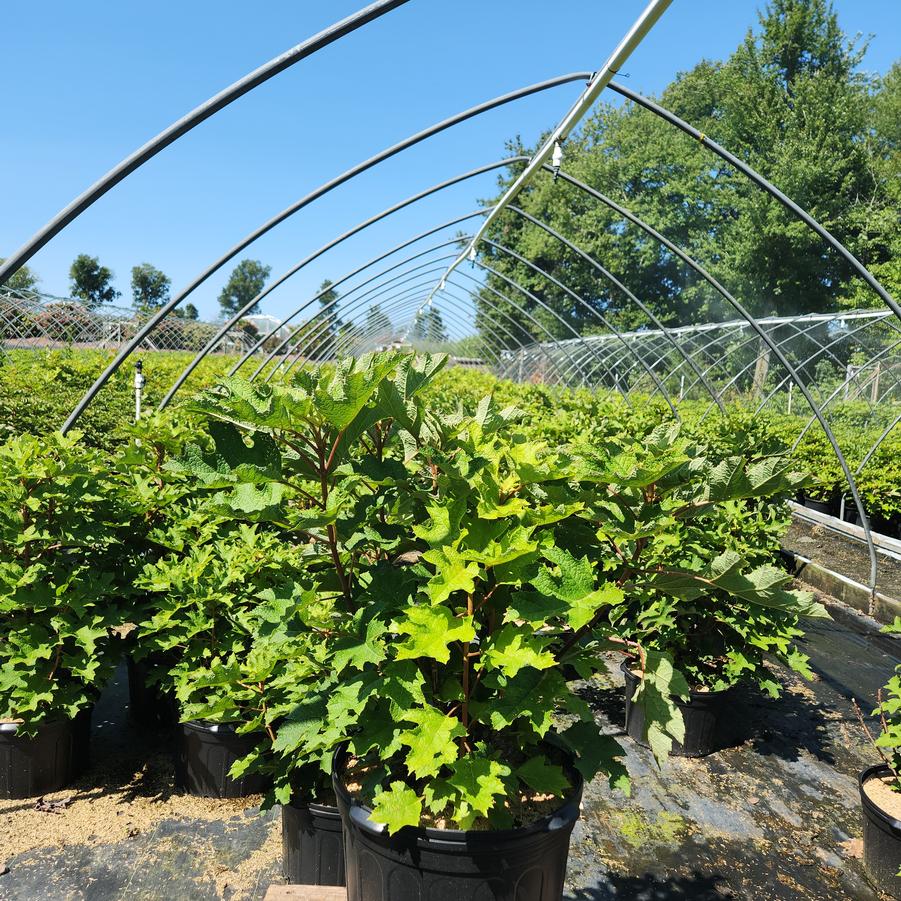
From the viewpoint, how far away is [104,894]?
270 cm

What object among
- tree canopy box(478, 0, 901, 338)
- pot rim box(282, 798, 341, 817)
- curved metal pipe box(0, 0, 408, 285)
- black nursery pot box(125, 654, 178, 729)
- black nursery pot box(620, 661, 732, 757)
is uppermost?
tree canopy box(478, 0, 901, 338)

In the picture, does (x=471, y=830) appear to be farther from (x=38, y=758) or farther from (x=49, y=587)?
(x=38, y=758)

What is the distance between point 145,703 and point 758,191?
96.8 ft

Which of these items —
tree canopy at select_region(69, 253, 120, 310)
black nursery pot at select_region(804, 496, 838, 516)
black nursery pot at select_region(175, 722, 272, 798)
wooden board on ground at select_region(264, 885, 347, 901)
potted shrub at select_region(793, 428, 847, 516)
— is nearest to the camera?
wooden board on ground at select_region(264, 885, 347, 901)

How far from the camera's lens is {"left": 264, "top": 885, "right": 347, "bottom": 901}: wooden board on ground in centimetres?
195

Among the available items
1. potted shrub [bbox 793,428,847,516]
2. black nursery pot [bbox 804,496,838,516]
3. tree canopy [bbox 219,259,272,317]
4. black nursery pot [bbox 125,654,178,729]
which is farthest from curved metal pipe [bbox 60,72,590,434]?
tree canopy [bbox 219,259,272,317]

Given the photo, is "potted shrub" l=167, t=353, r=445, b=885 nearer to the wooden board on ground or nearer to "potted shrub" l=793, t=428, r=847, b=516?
the wooden board on ground

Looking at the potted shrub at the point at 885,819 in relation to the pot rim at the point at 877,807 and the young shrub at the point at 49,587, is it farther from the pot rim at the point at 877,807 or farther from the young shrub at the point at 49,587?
the young shrub at the point at 49,587

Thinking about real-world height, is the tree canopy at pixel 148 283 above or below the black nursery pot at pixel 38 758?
above

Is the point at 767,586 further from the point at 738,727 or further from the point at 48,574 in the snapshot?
the point at 738,727

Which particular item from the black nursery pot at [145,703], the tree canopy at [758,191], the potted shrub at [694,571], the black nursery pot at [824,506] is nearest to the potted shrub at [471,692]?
the potted shrub at [694,571]

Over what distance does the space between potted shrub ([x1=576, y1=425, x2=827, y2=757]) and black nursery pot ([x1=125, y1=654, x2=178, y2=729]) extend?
2403mm

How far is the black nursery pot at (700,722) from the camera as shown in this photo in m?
3.90

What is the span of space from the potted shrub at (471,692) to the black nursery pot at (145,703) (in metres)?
2.60
